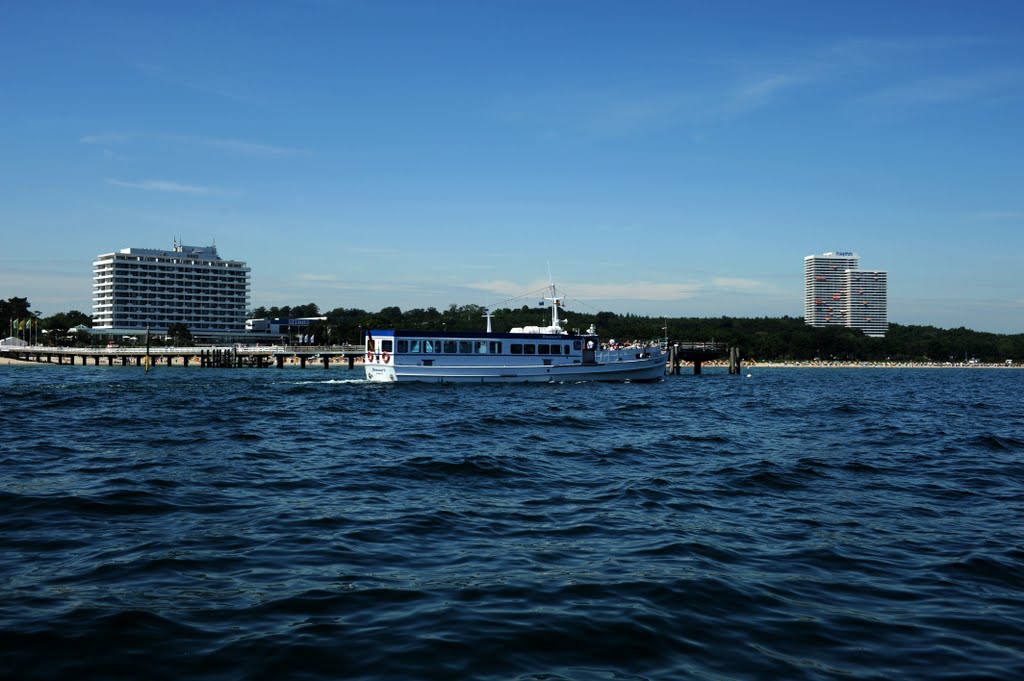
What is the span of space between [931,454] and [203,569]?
20.9m

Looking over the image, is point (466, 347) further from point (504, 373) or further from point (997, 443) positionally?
point (997, 443)

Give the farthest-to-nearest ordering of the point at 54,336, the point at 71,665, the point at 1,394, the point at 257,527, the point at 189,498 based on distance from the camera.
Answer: the point at 54,336
the point at 1,394
the point at 189,498
the point at 257,527
the point at 71,665

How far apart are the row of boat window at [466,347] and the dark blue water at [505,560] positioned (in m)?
36.6

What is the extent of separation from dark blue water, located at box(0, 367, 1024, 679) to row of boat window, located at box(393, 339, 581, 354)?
3658 cm

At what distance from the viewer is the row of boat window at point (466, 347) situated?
198 ft

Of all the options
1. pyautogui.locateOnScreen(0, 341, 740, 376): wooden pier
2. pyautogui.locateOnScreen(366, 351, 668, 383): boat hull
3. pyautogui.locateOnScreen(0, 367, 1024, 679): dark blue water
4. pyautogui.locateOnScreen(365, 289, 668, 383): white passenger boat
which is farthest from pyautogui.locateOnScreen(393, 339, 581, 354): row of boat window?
pyautogui.locateOnScreen(0, 341, 740, 376): wooden pier

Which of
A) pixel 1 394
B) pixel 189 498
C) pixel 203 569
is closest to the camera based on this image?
pixel 203 569

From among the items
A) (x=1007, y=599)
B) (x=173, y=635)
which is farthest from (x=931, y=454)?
(x=173, y=635)

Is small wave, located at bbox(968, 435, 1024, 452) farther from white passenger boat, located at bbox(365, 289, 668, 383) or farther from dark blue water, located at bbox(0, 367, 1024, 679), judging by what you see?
white passenger boat, located at bbox(365, 289, 668, 383)

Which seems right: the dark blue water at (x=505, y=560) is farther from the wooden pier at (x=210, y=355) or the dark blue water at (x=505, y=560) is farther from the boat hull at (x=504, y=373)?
the wooden pier at (x=210, y=355)

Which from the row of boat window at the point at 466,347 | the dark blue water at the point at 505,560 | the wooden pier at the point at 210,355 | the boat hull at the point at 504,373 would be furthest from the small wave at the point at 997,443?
the wooden pier at the point at 210,355

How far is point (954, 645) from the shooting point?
7355mm

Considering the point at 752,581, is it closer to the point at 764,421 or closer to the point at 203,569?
the point at 203,569

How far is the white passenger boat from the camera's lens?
5988 cm
